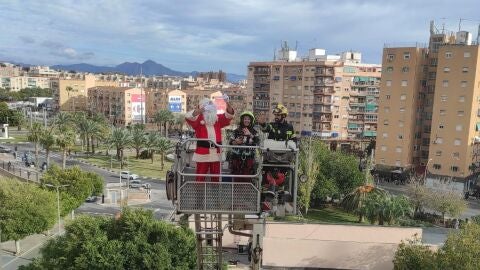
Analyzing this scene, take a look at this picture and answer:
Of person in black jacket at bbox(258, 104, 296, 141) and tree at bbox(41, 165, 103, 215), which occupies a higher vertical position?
person in black jacket at bbox(258, 104, 296, 141)

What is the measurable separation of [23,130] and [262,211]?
10383 centimetres

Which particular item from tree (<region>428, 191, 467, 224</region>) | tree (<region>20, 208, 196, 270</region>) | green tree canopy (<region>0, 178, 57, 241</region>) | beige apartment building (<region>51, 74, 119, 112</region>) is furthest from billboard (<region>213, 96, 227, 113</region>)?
beige apartment building (<region>51, 74, 119, 112</region>)

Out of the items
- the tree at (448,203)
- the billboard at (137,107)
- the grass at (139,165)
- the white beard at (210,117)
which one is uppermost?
the white beard at (210,117)

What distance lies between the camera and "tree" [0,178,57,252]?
87.7 feet

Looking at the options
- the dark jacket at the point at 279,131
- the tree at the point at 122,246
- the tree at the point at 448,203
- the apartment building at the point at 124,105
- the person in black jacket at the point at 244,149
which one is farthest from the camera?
the apartment building at the point at 124,105

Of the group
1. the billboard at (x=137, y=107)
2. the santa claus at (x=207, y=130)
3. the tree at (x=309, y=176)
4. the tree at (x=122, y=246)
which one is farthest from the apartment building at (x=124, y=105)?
the santa claus at (x=207, y=130)

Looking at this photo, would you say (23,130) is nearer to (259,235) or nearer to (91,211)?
(91,211)

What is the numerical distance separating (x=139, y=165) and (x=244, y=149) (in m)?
57.9

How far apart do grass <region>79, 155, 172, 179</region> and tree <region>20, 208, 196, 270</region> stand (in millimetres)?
36445

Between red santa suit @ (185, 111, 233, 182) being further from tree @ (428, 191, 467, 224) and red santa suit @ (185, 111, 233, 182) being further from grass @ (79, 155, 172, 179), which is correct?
grass @ (79, 155, 172, 179)

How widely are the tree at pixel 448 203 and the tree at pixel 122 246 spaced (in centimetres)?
2724

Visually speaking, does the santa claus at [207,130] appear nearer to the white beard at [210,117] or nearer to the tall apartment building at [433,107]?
the white beard at [210,117]

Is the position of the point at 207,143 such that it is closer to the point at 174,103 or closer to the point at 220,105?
the point at 220,105

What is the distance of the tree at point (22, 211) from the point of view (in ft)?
87.7
